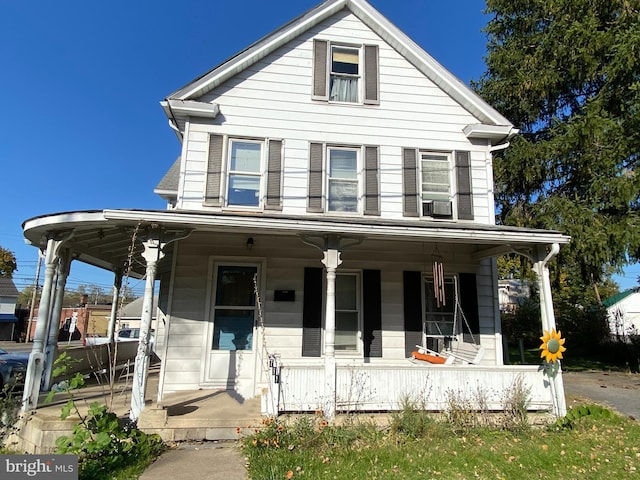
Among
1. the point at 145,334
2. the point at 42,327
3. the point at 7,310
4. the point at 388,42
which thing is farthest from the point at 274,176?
the point at 7,310

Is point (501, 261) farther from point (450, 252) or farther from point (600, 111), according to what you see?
point (450, 252)

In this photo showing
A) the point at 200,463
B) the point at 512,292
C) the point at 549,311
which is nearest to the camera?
the point at 200,463

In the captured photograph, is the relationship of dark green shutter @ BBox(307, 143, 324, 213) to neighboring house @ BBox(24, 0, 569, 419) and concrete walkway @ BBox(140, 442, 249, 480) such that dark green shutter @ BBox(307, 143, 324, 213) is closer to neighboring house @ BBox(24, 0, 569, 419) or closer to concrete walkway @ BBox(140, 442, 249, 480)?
neighboring house @ BBox(24, 0, 569, 419)

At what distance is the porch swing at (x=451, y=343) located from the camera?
21.6 ft

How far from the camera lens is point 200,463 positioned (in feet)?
14.7

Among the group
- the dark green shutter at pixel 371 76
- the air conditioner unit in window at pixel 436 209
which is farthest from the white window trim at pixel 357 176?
the air conditioner unit in window at pixel 436 209

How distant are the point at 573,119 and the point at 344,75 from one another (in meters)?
8.05

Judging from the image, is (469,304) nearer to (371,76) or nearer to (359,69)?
(371,76)

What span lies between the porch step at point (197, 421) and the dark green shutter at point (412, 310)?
10.7 feet

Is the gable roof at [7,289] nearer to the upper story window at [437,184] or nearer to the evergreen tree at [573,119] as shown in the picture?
the upper story window at [437,184]

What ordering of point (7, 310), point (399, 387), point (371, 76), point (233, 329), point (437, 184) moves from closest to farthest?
point (399, 387) → point (233, 329) → point (437, 184) → point (371, 76) → point (7, 310)

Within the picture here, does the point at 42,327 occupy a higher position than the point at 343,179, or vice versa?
the point at 343,179

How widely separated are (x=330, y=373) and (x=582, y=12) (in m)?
13.8

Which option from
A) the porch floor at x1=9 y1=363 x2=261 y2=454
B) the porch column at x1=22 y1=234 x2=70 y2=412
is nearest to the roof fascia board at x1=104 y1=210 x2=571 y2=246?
the porch column at x1=22 y1=234 x2=70 y2=412
